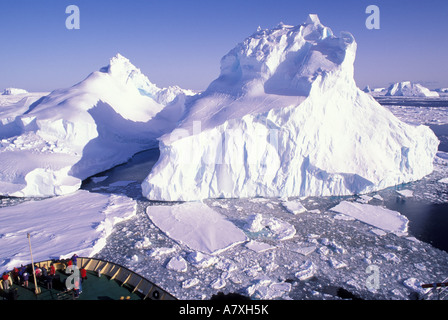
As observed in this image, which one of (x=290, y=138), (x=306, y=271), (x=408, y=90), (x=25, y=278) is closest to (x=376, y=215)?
(x=290, y=138)

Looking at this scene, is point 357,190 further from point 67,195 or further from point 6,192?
point 6,192

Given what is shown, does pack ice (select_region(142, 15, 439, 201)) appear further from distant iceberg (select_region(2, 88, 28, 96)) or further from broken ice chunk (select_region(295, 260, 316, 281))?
distant iceberg (select_region(2, 88, 28, 96))

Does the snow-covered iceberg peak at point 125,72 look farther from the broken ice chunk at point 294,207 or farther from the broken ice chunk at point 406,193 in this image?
the broken ice chunk at point 406,193

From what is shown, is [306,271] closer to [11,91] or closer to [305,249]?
[305,249]

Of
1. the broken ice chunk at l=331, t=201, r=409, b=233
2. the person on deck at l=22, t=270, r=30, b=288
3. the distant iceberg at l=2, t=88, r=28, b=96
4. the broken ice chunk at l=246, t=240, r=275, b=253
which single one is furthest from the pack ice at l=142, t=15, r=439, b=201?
the distant iceberg at l=2, t=88, r=28, b=96

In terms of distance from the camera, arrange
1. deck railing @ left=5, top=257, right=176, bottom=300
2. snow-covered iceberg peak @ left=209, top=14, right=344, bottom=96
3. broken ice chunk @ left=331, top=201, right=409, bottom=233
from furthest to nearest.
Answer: snow-covered iceberg peak @ left=209, top=14, right=344, bottom=96, broken ice chunk @ left=331, top=201, right=409, bottom=233, deck railing @ left=5, top=257, right=176, bottom=300
